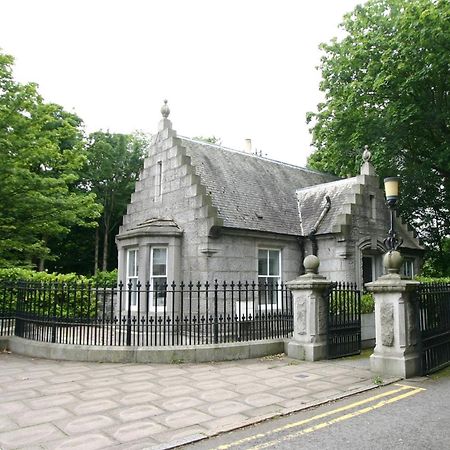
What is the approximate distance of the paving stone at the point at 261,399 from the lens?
669 centimetres

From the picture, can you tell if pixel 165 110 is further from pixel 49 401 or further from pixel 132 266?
pixel 49 401

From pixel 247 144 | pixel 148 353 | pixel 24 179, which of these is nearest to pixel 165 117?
pixel 247 144

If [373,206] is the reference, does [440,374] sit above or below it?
below

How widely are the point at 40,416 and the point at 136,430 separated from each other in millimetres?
1546

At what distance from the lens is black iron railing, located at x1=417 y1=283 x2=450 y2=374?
899 centimetres

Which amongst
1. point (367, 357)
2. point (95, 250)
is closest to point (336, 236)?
point (367, 357)

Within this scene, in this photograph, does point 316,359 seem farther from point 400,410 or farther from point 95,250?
point 95,250

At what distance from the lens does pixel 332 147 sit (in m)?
22.1

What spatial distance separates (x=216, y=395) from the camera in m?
7.11

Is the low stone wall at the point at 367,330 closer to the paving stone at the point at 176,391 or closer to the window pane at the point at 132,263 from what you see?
the paving stone at the point at 176,391

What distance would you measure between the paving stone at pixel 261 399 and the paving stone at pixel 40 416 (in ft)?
8.97

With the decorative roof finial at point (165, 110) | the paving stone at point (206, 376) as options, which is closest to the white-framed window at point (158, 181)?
the decorative roof finial at point (165, 110)

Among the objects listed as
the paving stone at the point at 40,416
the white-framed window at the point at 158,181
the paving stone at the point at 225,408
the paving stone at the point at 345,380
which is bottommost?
the paving stone at the point at 345,380

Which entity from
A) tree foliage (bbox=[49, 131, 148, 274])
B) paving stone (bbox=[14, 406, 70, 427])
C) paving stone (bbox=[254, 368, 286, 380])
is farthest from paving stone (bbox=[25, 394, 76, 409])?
tree foliage (bbox=[49, 131, 148, 274])
